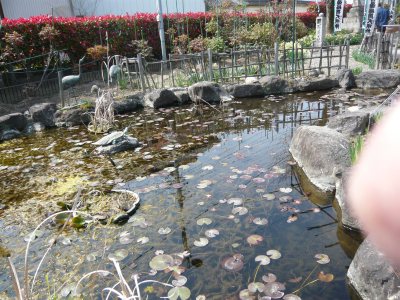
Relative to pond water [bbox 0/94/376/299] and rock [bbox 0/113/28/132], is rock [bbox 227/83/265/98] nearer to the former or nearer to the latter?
pond water [bbox 0/94/376/299]

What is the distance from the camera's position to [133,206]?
11.3ft

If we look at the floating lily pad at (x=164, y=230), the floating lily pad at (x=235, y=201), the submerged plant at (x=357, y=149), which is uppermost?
the submerged plant at (x=357, y=149)

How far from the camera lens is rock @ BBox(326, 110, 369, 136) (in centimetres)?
471

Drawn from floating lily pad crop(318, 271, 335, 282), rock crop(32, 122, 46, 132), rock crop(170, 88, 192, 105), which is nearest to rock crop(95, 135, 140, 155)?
rock crop(32, 122, 46, 132)

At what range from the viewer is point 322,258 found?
8.45ft

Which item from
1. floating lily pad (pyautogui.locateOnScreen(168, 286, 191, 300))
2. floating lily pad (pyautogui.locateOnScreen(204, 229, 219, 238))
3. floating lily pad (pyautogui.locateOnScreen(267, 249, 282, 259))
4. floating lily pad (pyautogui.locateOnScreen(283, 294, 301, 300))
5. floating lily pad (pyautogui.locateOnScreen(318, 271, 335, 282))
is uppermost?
floating lily pad (pyautogui.locateOnScreen(204, 229, 219, 238))

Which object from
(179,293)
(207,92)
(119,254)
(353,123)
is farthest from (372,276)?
(207,92)

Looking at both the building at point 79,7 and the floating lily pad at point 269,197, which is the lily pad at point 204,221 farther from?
the building at point 79,7

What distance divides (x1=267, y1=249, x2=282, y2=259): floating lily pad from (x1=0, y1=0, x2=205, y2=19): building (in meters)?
13.7

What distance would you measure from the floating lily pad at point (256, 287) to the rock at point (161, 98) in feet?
20.1

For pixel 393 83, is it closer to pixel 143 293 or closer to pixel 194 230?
pixel 194 230

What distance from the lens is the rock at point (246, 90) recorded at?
27.4 ft

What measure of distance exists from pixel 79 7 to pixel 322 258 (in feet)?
59.1

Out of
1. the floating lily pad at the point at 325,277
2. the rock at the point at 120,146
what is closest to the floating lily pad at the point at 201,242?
the floating lily pad at the point at 325,277
